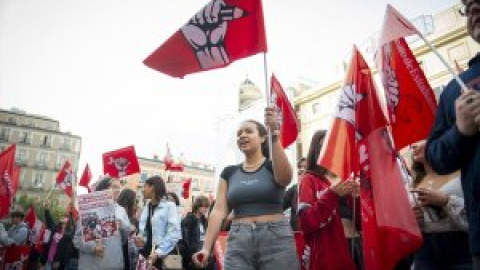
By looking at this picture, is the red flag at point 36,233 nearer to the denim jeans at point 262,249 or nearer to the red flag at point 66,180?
the red flag at point 66,180

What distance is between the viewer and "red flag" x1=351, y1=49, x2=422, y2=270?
8.12 ft

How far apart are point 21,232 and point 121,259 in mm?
5125

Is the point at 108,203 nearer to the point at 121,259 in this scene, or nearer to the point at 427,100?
the point at 121,259

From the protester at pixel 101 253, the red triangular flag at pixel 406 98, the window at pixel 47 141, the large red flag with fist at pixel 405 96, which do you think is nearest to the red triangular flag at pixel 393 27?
the large red flag with fist at pixel 405 96

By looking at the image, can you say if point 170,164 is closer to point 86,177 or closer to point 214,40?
point 86,177

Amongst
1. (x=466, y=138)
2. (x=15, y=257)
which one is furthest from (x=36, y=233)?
(x=466, y=138)

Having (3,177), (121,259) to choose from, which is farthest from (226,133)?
(121,259)

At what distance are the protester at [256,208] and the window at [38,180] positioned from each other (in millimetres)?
75478

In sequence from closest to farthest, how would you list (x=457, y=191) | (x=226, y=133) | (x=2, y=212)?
(x=457, y=191), (x=2, y=212), (x=226, y=133)

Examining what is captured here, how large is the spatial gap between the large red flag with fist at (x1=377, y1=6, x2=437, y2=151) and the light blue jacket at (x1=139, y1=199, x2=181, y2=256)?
127 inches

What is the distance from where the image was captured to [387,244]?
2.52m

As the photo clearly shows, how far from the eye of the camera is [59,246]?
8414mm

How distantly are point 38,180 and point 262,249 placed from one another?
251 ft

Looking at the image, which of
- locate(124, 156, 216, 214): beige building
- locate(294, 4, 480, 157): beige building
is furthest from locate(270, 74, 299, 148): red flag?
locate(124, 156, 216, 214): beige building
